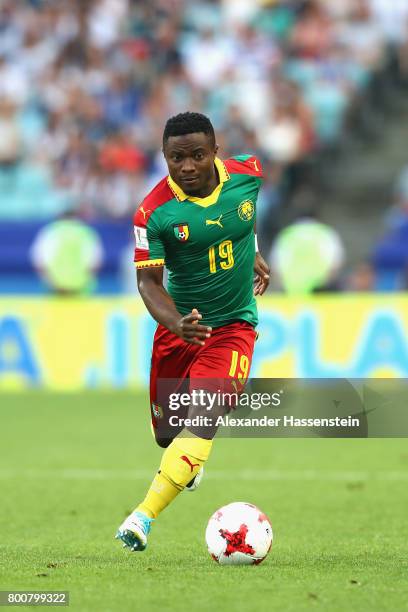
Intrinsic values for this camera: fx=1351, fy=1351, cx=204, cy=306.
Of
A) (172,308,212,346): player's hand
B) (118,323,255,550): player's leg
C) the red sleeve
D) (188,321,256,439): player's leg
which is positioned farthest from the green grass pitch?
the red sleeve

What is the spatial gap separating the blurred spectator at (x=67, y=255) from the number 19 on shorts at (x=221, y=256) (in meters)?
10.8

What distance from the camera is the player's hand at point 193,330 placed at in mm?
6195

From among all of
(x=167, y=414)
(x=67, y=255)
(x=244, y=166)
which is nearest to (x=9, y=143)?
(x=67, y=255)

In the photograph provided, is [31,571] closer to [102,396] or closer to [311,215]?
[102,396]

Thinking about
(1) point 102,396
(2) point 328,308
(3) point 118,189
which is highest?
(3) point 118,189

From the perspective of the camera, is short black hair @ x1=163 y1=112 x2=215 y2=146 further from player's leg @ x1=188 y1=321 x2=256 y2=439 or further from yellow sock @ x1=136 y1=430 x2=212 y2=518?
yellow sock @ x1=136 y1=430 x2=212 y2=518

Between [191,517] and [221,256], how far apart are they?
236 centimetres

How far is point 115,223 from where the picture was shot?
1841cm

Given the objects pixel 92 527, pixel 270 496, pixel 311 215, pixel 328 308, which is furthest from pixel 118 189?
pixel 92 527

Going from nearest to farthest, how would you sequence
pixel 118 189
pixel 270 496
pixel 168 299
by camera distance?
1. pixel 168 299
2. pixel 270 496
3. pixel 118 189

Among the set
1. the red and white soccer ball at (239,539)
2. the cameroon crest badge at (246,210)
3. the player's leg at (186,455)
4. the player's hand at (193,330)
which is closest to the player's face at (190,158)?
the cameroon crest badge at (246,210)

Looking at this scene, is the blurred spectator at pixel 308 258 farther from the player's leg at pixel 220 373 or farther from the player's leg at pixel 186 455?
the player's leg at pixel 186 455

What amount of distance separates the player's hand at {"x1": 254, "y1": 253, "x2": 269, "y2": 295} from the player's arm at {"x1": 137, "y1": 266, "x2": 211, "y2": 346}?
0.84m

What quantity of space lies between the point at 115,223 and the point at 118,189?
1098 mm
